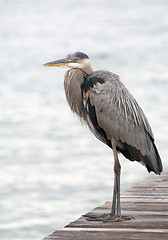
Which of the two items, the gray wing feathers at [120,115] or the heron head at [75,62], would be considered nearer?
the gray wing feathers at [120,115]

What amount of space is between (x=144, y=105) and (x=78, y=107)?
439 inches

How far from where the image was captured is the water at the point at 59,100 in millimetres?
9031

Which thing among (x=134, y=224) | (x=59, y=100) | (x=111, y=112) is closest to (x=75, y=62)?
(x=111, y=112)

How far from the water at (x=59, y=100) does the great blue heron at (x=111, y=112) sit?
3.17 m

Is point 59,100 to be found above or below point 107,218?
above

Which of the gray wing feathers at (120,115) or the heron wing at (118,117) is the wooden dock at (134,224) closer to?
the heron wing at (118,117)

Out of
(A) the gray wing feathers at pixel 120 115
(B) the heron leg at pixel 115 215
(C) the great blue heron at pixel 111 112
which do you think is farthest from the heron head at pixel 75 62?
(B) the heron leg at pixel 115 215

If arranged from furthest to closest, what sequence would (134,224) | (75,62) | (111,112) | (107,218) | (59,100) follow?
1. (59,100)
2. (75,62)
3. (111,112)
4. (107,218)
5. (134,224)

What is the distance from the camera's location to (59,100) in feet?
57.1

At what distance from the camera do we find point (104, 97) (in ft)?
14.7

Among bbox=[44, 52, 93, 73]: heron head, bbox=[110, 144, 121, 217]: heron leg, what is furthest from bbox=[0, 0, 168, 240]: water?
bbox=[44, 52, 93, 73]: heron head

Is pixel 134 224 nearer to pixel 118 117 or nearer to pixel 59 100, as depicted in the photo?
pixel 118 117

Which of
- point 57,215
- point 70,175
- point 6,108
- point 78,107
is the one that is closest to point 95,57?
point 6,108

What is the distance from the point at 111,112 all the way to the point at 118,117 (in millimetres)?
80
